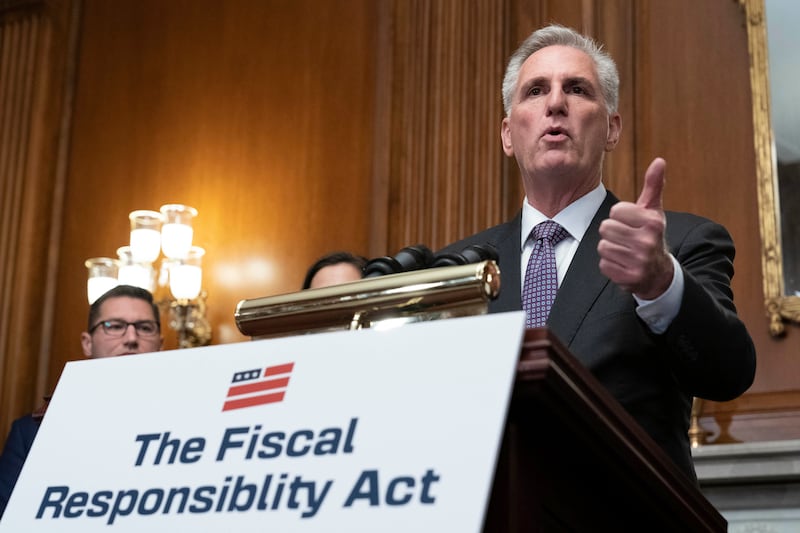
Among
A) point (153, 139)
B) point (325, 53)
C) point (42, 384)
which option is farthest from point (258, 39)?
point (42, 384)

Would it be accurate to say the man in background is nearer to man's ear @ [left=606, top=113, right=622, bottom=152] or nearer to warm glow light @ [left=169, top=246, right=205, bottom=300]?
warm glow light @ [left=169, top=246, right=205, bottom=300]

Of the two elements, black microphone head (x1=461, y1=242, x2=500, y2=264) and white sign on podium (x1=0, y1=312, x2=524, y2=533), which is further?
black microphone head (x1=461, y1=242, x2=500, y2=264)

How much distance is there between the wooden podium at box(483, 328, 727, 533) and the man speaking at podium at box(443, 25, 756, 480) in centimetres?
23

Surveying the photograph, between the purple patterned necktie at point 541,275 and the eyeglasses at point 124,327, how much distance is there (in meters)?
2.65

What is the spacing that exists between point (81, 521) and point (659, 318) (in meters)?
0.86

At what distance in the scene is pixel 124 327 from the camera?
449cm

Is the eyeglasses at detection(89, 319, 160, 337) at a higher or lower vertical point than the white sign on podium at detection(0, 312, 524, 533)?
higher

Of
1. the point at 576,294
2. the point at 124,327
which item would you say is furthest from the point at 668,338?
the point at 124,327

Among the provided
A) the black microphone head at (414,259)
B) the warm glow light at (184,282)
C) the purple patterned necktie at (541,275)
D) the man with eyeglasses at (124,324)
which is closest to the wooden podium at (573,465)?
the black microphone head at (414,259)

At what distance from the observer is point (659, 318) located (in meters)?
1.66

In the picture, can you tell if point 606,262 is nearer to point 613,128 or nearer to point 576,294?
point 576,294

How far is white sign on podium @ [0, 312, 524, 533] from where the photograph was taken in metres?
1.08

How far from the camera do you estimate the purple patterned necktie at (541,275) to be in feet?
6.52

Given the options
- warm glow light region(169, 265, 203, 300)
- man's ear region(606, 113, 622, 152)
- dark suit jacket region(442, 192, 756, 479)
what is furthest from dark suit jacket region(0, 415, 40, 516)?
dark suit jacket region(442, 192, 756, 479)
